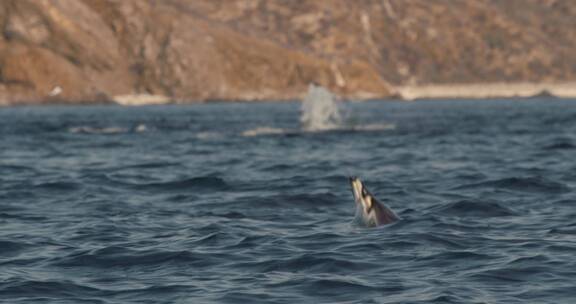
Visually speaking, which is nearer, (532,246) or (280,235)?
(532,246)

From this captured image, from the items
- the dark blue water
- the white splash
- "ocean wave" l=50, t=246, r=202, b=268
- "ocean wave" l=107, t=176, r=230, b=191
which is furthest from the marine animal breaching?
the white splash

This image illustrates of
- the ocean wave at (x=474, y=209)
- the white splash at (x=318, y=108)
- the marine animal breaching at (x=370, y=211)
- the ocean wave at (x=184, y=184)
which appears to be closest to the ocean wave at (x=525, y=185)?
the ocean wave at (x=474, y=209)

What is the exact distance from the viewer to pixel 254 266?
57.0ft

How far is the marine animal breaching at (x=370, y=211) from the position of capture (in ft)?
67.8

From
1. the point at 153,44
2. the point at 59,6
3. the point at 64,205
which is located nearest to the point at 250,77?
the point at 153,44

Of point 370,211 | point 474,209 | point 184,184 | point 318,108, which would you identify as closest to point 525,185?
point 474,209

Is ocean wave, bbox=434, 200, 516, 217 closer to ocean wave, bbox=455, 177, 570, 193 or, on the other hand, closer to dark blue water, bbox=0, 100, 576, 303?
dark blue water, bbox=0, 100, 576, 303

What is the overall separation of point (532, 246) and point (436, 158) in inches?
821

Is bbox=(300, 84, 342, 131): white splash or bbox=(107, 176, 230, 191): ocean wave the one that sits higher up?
bbox=(300, 84, 342, 131): white splash

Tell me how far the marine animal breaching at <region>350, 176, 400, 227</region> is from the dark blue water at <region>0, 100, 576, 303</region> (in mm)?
278

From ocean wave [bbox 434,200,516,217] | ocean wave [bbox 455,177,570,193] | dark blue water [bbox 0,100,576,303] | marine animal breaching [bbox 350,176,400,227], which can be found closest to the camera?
dark blue water [bbox 0,100,576,303]

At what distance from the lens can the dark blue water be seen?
51.1 ft

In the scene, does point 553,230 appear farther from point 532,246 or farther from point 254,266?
point 254,266

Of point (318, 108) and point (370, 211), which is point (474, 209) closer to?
point (370, 211)
